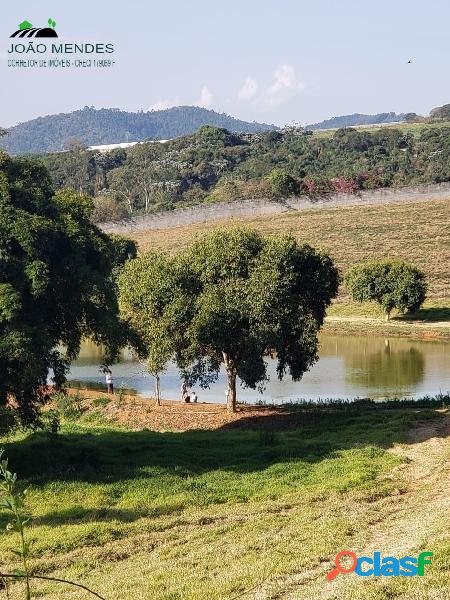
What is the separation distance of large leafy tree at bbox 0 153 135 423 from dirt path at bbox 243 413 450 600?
878 cm

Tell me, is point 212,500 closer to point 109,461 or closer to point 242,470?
point 242,470

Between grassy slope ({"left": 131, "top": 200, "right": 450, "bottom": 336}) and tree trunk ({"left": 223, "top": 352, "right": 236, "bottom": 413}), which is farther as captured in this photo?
grassy slope ({"left": 131, "top": 200, "right": 450, "bottom": 336})

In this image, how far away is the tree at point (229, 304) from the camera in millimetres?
28812

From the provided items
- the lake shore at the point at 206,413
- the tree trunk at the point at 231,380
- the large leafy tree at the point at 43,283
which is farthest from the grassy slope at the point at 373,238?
the large leafy tree at the point at 43,283

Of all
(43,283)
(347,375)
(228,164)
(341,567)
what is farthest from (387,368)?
(228,164)

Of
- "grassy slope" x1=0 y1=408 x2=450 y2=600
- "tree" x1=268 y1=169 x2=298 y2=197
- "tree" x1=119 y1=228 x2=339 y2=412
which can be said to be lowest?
"grassy slope" x1=0 y1=408 x2=450 y2=600

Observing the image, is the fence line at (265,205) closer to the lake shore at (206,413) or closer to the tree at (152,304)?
the lake shore at (206,413)

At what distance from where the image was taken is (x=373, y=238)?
3275 inches

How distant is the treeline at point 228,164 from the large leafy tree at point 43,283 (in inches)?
3288

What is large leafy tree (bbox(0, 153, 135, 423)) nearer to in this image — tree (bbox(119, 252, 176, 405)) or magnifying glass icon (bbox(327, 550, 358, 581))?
tree (bbox(119, 252, 176, 405))

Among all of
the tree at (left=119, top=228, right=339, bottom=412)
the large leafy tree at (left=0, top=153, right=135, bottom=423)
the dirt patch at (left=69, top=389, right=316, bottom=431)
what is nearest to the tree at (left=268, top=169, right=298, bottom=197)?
the tree at (left=119, top=228, right=339, bottom=412)

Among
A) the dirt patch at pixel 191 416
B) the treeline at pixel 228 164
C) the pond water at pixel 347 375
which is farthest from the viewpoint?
the treeline at pixel 228 164

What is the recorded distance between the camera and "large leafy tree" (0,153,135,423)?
2000 centimetres

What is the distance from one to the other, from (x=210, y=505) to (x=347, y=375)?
25503 mm
